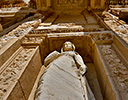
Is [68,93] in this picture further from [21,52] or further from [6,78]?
[21,52]

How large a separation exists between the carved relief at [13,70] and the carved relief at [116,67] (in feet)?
6.38

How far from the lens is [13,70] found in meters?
2.33

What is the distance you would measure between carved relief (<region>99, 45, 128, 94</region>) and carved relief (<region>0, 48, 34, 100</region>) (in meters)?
1.94

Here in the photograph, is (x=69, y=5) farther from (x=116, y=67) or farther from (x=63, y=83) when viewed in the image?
(x=63, y=83)

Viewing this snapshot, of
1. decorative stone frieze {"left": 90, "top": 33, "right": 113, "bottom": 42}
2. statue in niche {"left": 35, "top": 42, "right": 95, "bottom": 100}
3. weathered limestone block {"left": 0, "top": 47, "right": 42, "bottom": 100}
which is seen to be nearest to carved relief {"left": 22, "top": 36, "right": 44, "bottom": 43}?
weathered limestone block {"left": 0, "top": 47, "right": 42, "bottom": 100}

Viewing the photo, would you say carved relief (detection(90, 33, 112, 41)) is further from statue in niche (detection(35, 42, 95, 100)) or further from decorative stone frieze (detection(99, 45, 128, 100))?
statue in niche (detection(35, 42, 95, 100))

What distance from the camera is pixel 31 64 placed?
2725mm

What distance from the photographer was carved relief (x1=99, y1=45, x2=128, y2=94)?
1.97 metres

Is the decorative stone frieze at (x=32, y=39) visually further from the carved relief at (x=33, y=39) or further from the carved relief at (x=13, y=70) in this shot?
the carved relief at (x=13, y=70)

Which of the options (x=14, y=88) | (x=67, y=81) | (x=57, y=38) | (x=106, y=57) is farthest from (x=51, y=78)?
(x=57, y=38)

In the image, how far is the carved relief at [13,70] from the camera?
1.93 metres

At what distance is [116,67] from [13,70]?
2.24 m

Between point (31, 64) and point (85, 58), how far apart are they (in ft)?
6.13

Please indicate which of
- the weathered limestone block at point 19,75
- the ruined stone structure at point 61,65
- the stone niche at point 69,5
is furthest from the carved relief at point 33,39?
the stone niche at point 69,5
